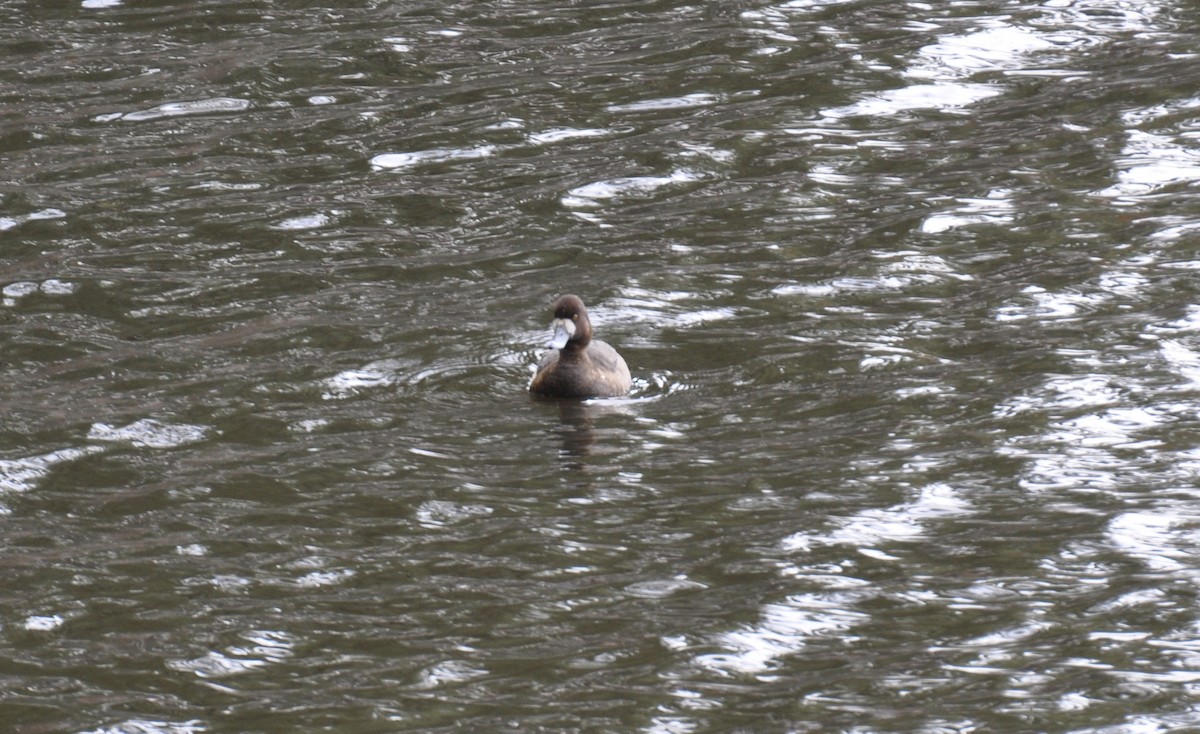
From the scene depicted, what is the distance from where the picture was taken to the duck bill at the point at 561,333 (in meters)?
11.0

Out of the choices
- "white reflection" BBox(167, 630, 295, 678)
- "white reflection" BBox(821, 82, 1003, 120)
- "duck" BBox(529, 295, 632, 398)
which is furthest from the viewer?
"white reflection" BBox(821, 82, 1003, 120)

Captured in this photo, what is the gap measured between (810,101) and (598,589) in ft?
29.4

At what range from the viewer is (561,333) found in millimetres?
11031

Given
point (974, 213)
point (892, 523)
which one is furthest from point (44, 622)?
point (974, 213)

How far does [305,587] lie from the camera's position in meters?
8.36

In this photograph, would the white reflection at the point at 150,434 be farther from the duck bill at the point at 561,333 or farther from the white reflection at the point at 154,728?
the white reflection at the point at 154,728

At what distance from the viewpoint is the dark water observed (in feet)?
25.1

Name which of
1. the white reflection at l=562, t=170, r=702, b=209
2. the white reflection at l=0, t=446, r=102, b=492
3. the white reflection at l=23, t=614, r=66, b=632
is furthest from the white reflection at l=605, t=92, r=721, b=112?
the white reflection at l=23, t=614, r=66, b=632

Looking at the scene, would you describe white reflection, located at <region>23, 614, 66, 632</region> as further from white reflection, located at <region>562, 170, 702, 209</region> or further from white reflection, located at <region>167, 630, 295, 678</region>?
white reflection, located at <region>562, 170, 702, 209</region>

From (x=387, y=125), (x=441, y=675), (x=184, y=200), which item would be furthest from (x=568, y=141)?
(x=441, y=675)

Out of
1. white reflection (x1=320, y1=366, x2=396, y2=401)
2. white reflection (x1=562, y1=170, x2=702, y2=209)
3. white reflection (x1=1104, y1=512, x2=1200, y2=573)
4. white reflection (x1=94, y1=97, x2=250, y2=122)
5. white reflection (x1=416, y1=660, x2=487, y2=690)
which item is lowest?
white reflection (x1=1104, y1=512, x2=1200, y2=573)

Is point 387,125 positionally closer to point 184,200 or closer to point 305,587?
point 184,200

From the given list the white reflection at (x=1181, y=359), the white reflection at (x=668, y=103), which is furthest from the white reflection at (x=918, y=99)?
the white reflection at (x=1181, y=359)

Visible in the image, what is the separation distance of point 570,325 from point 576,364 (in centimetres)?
26
